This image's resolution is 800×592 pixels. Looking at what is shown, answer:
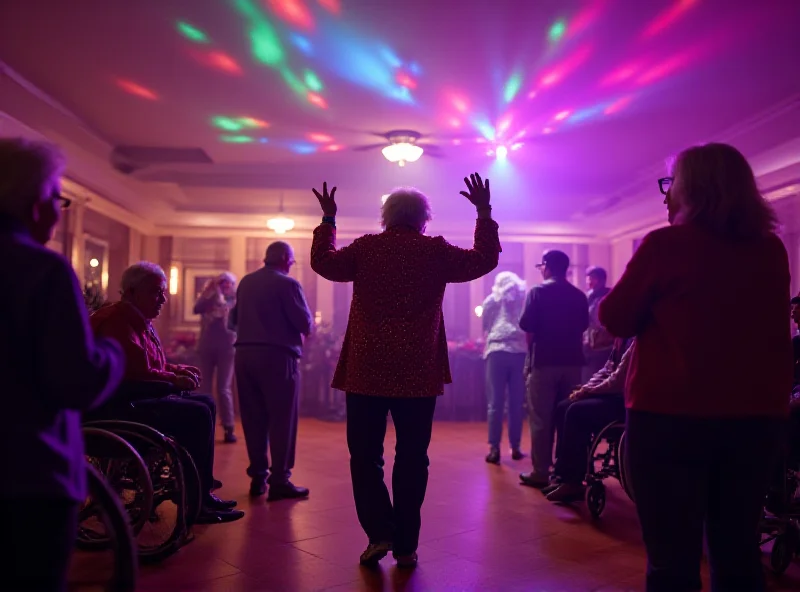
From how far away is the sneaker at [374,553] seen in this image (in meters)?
2.60

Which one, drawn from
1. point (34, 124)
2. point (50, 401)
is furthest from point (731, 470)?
point (34, 124)

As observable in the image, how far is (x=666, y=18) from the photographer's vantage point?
3725 millimetres

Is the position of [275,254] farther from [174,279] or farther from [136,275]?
[174,279]

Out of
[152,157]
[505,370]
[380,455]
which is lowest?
[380,455]

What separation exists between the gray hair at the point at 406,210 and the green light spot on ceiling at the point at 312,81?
2319mm

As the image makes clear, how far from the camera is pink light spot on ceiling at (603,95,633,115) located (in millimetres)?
5016

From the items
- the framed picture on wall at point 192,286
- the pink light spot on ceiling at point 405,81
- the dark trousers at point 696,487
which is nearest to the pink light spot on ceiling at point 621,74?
the pink light spot on ceiling at point 405,81

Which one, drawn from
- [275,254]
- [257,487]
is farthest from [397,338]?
[257,487]

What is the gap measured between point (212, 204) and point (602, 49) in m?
6.50

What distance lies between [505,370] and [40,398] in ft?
14.4

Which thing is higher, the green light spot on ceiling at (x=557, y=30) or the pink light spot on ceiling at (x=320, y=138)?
the green light spot on ceiling at (x=557, y=30)

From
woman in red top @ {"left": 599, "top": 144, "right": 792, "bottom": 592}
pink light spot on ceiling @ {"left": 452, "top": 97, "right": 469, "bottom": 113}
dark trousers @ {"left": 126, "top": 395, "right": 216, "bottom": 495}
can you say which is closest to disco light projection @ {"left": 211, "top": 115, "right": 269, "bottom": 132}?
pink light spot on ceiling @ {"left": 452, "top": 97, "right": 469, "bottom": 113}

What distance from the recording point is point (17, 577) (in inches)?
42.1

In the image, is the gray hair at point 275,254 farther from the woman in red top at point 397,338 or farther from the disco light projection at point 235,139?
the disco light projection at point 235,139
